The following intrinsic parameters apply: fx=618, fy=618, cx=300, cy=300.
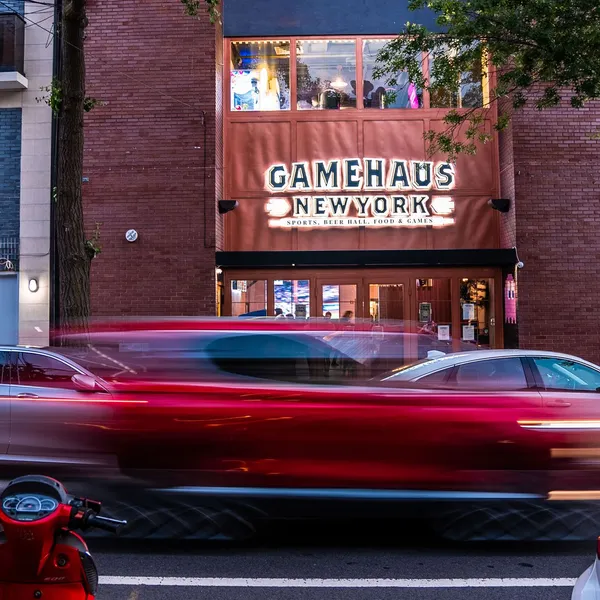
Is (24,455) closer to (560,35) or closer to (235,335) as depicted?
(235,335)

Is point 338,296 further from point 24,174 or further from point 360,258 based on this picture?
point 24,174

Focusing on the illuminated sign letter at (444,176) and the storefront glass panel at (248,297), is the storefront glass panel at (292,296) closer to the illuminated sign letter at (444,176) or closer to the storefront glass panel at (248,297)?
the storefront glass panel at (248,297)

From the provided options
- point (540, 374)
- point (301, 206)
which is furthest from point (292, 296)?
point (540, 374)

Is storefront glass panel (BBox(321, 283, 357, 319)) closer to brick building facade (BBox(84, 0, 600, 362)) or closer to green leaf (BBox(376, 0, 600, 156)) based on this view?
brick building facade (BBox(84, 0, 600, 362))

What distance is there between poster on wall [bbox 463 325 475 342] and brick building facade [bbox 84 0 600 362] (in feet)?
0.16

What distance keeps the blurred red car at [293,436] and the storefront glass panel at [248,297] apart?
845 centimetres

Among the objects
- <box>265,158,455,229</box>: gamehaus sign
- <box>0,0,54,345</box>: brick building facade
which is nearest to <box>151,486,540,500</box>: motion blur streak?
Result: <box>0,0,54,345</box>: brick building facade

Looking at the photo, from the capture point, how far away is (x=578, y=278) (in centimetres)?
1241

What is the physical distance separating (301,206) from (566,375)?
340 inches

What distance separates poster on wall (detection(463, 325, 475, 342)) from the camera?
43.5 ft

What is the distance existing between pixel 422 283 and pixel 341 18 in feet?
19.7

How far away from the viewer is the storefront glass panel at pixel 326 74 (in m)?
13.6

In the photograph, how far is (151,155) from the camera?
495 inches

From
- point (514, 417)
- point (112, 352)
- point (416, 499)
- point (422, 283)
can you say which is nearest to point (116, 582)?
point (112, 352)
